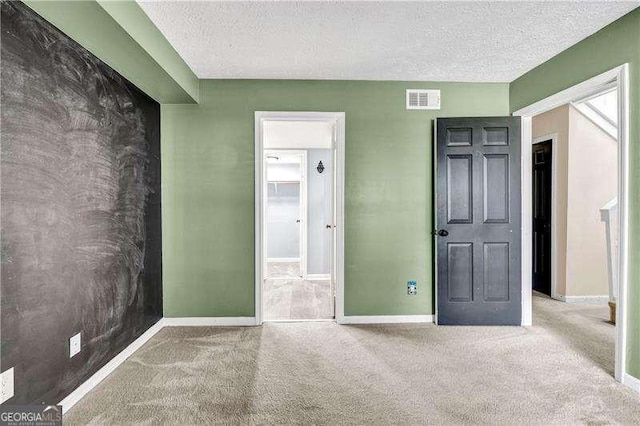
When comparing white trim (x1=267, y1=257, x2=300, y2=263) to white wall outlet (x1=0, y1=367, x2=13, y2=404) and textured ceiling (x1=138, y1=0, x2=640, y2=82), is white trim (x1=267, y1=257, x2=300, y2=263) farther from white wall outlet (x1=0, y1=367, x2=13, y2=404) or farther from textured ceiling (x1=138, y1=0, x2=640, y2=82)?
white wall outlet (x1=0, y1=367, x2=13, y2=404)

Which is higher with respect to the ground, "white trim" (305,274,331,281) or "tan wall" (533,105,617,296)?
"tan wall" (533,105,617,296)

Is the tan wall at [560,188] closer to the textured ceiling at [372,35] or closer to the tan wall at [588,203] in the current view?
the tan wall at [588,203]

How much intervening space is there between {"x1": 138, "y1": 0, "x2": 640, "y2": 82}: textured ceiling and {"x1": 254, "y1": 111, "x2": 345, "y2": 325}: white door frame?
370 mm

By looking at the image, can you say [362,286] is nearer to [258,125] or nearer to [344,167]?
[344,167]

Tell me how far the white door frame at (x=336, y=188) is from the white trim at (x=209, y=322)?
13cm

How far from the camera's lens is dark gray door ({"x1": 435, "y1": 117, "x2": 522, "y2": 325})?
10.2 feet

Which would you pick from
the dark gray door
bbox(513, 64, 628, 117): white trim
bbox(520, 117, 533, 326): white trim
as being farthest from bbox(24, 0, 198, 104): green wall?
bbox(520, 117, 533, 326): white trim

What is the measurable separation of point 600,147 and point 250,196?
13.8 feet

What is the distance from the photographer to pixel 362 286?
10.7ft

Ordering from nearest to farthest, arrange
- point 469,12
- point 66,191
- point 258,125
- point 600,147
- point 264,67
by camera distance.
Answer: point 66,191 → point 469,12 → point 264,67 → point 258,125 → point 600,147

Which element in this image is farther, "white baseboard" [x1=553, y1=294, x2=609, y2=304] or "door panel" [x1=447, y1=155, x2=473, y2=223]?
"white baseboard" [x1=553, y1=294, x2=609, y2=304]

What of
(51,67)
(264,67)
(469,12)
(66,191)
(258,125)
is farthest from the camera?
(258,125)

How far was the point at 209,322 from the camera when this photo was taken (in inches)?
125

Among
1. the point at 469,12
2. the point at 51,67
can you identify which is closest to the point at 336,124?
the point at 469,12
